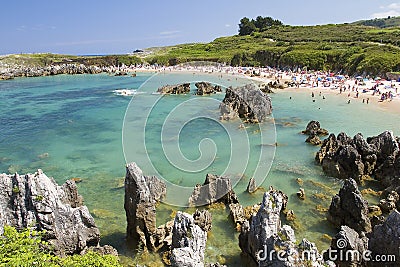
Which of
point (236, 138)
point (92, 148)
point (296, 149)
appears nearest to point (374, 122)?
point (296, 149)

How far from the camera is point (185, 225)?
15531 mm

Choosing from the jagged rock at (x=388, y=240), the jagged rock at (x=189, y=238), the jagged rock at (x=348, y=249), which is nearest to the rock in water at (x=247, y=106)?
the jagged rock at (x=348, y=249)

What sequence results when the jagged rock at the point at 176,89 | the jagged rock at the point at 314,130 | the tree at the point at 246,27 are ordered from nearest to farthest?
the jagged rock at the point at 314,130
the jagged rock at the point at 176,89
the tree at the point at 246,27

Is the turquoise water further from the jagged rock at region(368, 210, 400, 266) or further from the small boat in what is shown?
the small boat

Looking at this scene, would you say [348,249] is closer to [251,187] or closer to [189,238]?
[189,238]

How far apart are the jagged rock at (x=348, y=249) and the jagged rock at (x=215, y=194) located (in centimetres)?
969

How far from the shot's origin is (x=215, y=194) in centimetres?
2495

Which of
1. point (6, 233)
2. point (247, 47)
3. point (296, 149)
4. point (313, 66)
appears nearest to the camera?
point (6, 233)

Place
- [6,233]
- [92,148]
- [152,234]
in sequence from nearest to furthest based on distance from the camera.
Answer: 1. [6,233]
2. [152,234]
3. [92,148]

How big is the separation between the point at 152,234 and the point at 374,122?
41.5 meters

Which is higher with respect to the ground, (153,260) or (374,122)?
(374,122)

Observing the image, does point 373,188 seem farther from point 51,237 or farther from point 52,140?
point 52,140

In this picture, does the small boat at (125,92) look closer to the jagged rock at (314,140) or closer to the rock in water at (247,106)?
the rock in water at (247,106)

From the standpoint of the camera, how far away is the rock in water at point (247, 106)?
5178 centimetres
